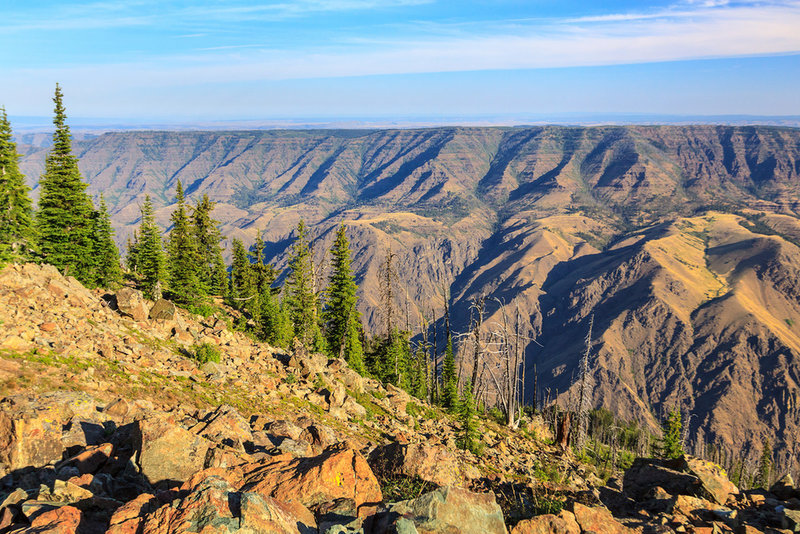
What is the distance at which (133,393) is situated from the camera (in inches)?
709

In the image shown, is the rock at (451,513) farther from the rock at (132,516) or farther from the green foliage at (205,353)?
the green foliage at (205,353)

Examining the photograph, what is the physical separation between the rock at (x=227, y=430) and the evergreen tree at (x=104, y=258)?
26895 millimetres

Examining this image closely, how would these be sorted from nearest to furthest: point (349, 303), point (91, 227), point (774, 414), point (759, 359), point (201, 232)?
point (91, 227) → point (349, 303) → point (201, 232) → point (774, 414) → point (759, 359)

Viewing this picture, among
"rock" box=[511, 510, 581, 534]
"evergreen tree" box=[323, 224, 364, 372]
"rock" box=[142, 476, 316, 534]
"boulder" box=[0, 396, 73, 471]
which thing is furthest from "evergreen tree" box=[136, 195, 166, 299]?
"rock" box=[511, 510, 581, 534]

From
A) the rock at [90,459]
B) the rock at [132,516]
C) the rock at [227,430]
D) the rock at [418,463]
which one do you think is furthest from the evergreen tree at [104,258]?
the rock at [132,516]

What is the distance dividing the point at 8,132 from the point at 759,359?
259328 mm

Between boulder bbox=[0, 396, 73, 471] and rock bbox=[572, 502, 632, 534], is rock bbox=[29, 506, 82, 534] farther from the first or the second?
rock bbox=[572, 502, 632, 534]

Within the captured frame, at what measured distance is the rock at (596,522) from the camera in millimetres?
9977

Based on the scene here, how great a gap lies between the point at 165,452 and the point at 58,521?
3.22 meters

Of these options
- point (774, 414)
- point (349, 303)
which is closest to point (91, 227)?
Answer: point (349, 303)

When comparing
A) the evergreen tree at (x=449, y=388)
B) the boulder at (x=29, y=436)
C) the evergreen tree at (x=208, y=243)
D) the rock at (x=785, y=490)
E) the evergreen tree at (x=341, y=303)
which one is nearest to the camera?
the boulder at (x=29, y=436)

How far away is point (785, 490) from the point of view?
49.0 ft

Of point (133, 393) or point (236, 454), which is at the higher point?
point (236, 454)

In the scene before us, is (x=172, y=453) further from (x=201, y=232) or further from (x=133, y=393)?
(x=201, y=232)
